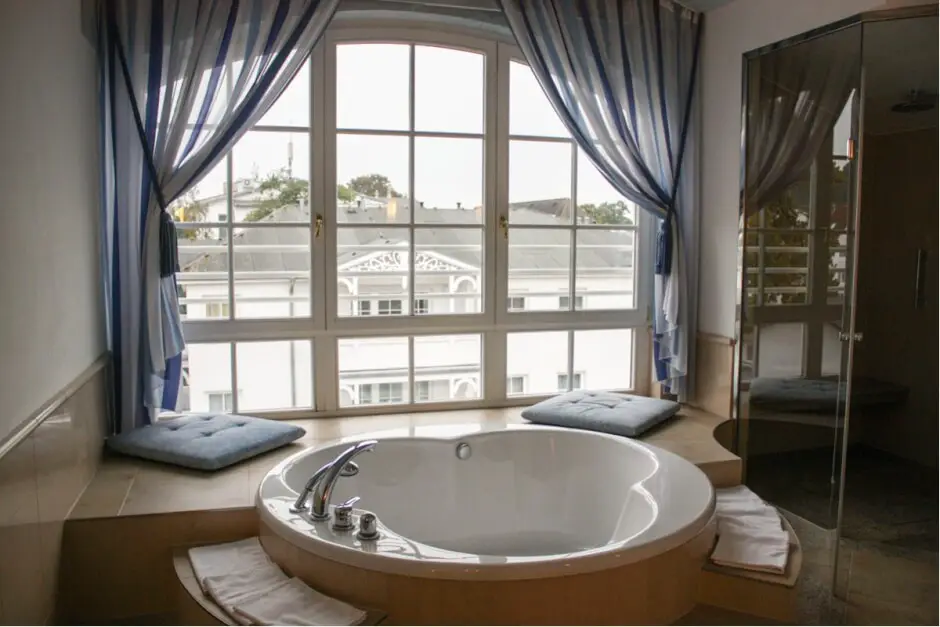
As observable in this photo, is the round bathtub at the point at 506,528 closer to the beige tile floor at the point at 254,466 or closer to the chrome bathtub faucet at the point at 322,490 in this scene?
the chrome bathtub faucet at the point at 322,490

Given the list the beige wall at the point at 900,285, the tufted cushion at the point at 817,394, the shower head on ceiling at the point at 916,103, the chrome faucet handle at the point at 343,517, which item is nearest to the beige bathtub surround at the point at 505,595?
the chrome faucet handle at the point at 343,517

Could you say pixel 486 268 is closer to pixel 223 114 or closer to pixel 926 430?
pixel 223 114

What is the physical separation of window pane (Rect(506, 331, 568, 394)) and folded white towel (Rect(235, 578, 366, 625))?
182 centimetres

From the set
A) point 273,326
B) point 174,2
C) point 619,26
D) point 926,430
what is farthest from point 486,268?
point 926,430

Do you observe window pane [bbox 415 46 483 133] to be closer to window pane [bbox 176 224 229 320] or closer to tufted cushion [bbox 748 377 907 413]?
window pane [bbox 176 224 229 320]

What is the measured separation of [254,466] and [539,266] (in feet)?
5.12

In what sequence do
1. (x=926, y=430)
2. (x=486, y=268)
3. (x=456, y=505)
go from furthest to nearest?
(x=486, y=268), (x=926, y=430), (x=456, y=505)

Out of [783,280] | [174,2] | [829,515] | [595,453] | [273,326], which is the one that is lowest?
[829,515]

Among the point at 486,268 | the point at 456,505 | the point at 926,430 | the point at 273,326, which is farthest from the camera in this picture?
the point at 486,268

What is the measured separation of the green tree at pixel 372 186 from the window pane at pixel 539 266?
0.57 metres

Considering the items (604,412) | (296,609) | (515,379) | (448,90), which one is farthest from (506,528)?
(448,90)

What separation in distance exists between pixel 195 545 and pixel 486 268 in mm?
1721

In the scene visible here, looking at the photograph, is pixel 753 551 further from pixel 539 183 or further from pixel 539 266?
pixel 539 183

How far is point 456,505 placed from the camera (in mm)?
2807
